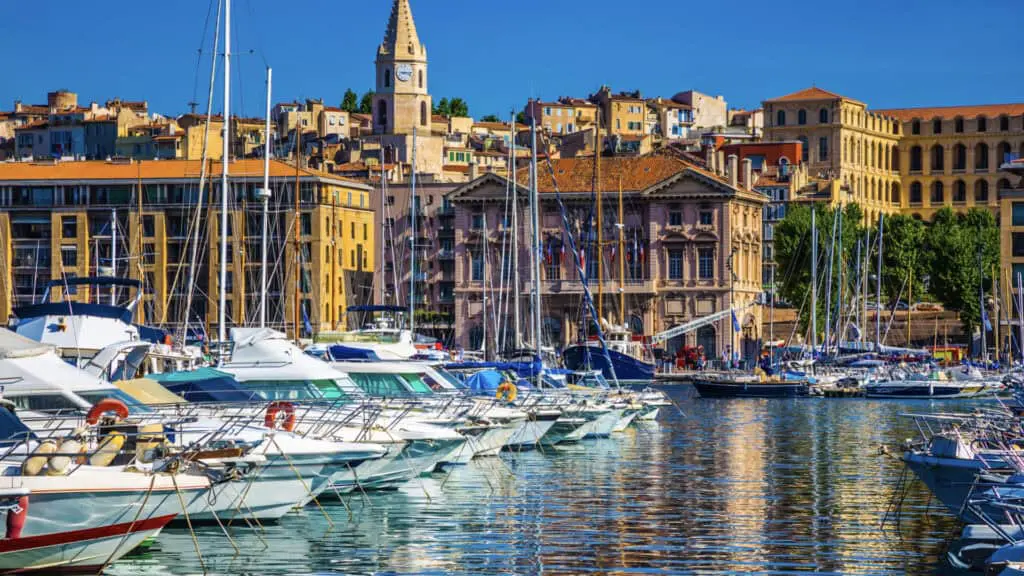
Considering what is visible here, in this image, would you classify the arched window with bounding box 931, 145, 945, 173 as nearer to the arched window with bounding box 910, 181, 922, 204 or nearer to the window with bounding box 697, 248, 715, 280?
the arched window with bounding box 910, 181, 922, 204

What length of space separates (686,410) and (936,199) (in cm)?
12055

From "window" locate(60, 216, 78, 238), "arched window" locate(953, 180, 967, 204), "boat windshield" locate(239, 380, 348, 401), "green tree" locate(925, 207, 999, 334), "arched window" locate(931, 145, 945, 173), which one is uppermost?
"arched window" locate(931, 145, 945, 173)

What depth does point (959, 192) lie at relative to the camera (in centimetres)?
19188

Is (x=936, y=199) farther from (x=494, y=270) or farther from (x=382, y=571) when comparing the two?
(x=382, y=571)

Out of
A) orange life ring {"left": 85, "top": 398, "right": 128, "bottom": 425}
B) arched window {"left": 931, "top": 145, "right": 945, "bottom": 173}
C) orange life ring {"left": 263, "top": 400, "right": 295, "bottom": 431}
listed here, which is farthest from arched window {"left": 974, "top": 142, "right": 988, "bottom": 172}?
orange life ring {"left": 85, "top": 398, "right": 128, "bottom": 425}

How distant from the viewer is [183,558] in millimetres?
28391

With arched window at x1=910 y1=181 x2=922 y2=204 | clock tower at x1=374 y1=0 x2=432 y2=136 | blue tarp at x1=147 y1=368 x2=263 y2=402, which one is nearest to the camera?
blue tarp at x1=147 y1=368 x2=263 y2=402

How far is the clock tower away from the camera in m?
171

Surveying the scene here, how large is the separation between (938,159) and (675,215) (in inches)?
3184

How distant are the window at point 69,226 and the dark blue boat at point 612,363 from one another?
40.3 metres

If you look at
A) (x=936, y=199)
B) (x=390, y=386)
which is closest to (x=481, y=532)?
(x=390, y=386)

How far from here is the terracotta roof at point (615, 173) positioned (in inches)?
4705

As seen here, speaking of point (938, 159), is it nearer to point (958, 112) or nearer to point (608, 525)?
point (958, 112)

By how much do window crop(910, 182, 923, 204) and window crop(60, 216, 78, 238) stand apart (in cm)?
9539
